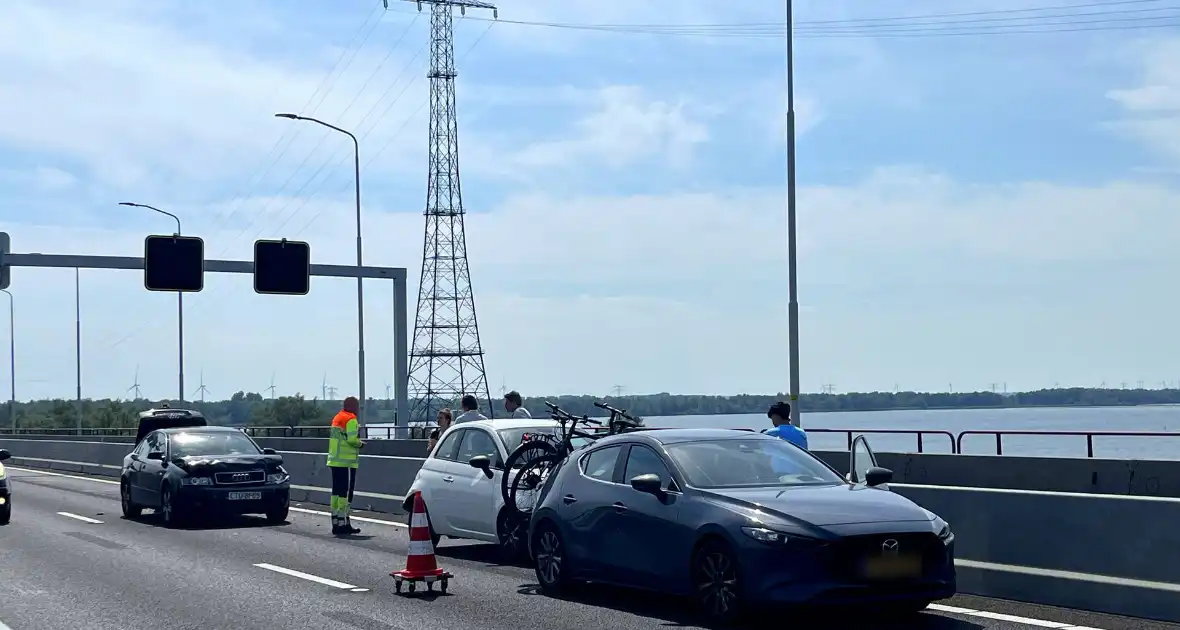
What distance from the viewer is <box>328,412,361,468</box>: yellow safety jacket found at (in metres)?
18.9

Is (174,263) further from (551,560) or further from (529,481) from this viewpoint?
(551,560)

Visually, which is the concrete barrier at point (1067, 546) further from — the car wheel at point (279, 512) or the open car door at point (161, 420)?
the open car door at point (161, 420)

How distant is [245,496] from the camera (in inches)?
813

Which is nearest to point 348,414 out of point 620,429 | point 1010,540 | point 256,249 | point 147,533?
point 147,533

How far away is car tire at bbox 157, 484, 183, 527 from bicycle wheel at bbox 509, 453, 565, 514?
8336mm

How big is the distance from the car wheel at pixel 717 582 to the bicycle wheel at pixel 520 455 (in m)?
4.27

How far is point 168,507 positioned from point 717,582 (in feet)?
42.8

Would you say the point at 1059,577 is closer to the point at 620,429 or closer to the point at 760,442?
the point at 760,442

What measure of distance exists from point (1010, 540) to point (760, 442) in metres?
2.12

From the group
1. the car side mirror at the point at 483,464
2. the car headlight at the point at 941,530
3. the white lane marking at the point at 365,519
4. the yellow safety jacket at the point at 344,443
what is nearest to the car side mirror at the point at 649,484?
the car headlight at the point at 941,530

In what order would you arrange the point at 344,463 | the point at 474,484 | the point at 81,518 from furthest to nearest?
the point at 81,518 → the point at 344,463 → the point at 474,484

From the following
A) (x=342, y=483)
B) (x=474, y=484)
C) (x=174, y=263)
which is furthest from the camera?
(x=174, y=263)

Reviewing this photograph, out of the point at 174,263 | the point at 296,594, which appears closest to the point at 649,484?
the point at 296,594

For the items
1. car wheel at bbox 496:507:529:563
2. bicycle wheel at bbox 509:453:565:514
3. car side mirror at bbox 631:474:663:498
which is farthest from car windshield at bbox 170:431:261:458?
car side mirror at bbox 631:474:663:498
